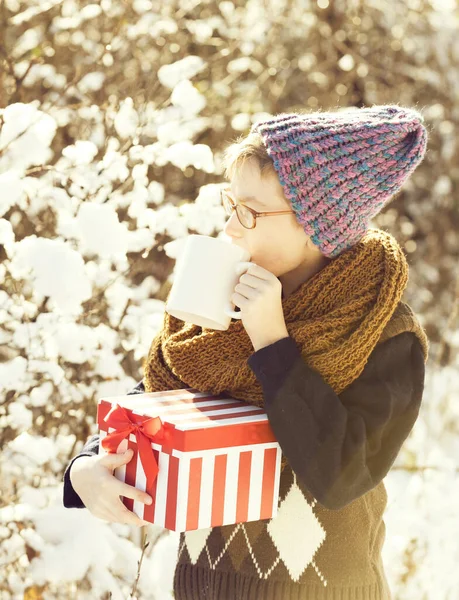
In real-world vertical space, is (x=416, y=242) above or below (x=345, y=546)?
below

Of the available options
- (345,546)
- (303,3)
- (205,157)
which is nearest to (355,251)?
(345,546)

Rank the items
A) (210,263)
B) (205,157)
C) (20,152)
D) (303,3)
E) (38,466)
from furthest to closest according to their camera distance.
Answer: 1. (303,3)
2. (38,466)
3. (205,157)
4. (20,152)
5. (210,263)

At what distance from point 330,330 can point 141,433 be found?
0.37 meters

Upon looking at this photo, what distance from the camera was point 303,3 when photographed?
4.93m

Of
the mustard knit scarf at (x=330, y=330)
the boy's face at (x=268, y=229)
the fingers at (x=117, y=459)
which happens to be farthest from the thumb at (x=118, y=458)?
the boy's face at (x=268, y=229)

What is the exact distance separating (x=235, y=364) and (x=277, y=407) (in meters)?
0.17

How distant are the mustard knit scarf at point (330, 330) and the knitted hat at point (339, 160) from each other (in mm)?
72

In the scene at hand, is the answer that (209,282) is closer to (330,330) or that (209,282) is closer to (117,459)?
(330,330)

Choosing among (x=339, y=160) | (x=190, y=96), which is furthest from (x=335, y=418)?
(x=190, y=96)

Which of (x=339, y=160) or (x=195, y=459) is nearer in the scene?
(x=195, y=459)

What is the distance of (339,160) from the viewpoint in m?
1.48

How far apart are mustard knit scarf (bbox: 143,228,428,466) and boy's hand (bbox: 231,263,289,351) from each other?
45 mm

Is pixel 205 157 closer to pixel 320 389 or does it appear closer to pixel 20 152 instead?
pixel 20 152

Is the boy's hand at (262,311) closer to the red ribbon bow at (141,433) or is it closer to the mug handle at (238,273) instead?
the mug handle at (238,273)
